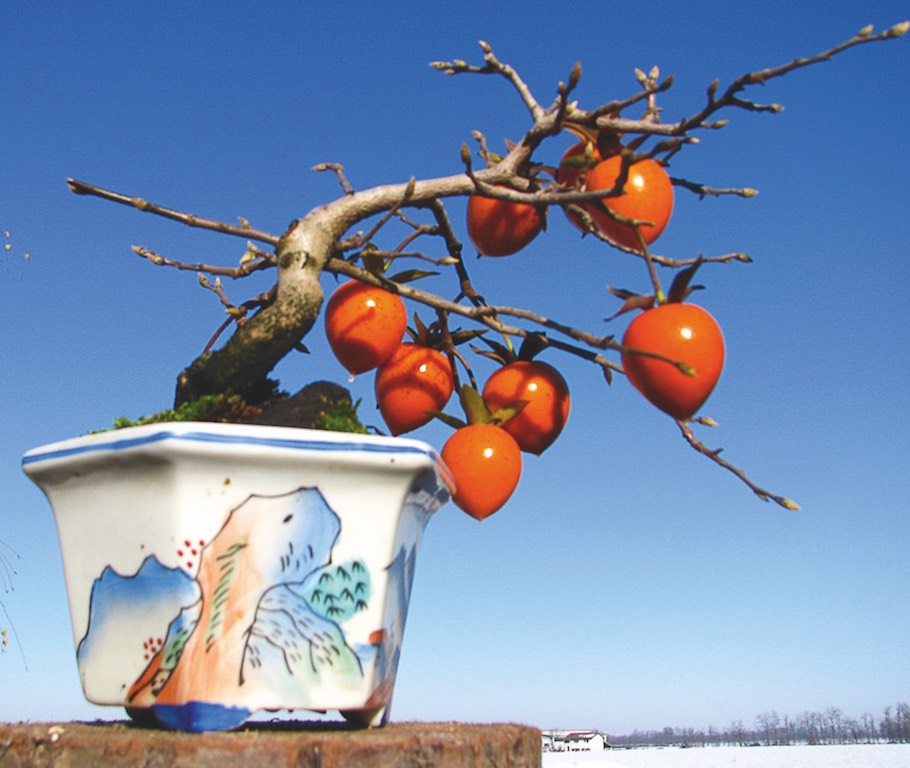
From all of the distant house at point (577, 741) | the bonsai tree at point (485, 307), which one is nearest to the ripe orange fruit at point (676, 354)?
the bonsai tree at point (485, 307)

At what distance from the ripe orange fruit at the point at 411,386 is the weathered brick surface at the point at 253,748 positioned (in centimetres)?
65

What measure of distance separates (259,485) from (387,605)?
282 mm

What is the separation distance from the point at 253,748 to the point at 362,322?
2.79 feet

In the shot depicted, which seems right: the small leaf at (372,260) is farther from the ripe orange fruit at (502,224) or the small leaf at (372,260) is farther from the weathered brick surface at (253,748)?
the weathered brick surface at (253,748)

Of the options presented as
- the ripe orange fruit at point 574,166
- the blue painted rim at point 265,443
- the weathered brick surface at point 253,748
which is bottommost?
the weathered brick surface at point 253,748

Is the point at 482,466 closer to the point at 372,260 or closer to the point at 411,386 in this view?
the point at 411,386

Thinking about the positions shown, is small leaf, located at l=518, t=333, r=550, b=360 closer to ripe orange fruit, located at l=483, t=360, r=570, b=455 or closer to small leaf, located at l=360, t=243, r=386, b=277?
ripe orange fruit, located at l=483, t=360, r=570, b=455

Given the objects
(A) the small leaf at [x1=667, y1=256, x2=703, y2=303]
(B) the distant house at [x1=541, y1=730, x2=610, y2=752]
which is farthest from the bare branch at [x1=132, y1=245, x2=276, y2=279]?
(B) the distant house at [x1=541, y1=730, x2=610, y2=752]

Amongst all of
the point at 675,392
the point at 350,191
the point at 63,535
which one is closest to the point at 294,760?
the point at 63,535

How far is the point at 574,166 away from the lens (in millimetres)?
1621

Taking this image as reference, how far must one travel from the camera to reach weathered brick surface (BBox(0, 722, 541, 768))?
1169 millimetres

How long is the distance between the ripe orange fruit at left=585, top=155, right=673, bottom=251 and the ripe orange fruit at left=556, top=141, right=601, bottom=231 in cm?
2

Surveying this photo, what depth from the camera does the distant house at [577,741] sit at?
48.8 metres

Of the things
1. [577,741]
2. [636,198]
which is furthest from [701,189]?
[577,741]
